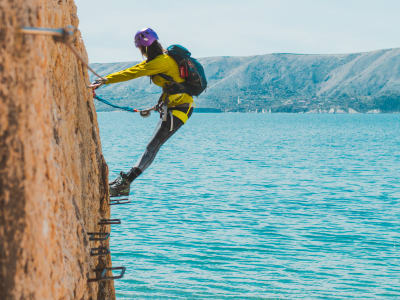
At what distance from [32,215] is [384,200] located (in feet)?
109

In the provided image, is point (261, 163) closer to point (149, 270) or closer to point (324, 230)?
point (324, 230)

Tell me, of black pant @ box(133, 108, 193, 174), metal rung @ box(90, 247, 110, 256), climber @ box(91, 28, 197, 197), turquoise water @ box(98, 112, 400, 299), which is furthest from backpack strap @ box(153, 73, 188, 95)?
turquoise water @ box(98, 112, 400, 299)

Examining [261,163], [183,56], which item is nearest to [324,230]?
[183,56]

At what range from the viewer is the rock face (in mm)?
3561

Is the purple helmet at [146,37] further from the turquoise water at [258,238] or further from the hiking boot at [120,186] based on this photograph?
the turquoise water at [258,238]

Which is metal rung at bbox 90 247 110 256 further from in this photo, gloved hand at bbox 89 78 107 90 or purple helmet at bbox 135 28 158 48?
purple helmet at bbox 135 28 158 48

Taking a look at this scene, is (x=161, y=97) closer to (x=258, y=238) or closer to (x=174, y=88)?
(x=174, y=88)

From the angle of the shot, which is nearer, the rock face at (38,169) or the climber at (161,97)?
the rock face at (38,169)

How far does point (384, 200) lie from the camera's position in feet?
113

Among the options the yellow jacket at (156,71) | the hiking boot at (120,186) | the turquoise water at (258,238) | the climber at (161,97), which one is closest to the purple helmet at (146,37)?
the climber at (161,97)

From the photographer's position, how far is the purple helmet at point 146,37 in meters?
7.71

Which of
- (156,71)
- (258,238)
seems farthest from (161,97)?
(258,238)

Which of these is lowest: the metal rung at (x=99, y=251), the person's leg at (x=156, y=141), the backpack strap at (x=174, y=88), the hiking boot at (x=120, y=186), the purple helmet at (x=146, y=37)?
the metal rung at (x=99, y=251)

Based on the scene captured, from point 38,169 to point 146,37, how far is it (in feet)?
13.8
